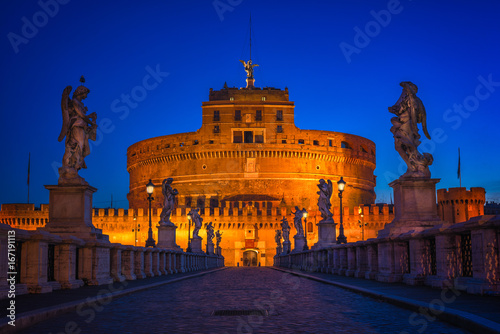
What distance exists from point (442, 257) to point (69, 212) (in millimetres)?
6882

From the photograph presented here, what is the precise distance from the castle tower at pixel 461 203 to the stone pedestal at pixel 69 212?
6976 cm

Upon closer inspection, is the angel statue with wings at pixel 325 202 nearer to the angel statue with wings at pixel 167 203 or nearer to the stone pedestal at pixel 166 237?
the angel statue with wings at pixel 167 203

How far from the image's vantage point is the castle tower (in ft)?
250

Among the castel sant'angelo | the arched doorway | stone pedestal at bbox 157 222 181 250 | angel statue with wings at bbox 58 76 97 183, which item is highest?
the castel sant'angelo

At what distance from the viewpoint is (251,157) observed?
8500 cm

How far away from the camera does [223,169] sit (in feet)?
279

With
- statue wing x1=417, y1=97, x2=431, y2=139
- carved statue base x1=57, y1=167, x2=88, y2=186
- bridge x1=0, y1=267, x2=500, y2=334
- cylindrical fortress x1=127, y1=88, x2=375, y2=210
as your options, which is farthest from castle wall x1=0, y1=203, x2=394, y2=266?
bridge x1=0, y1=267, x2=500, y2=334

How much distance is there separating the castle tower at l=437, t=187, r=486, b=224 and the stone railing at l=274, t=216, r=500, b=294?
6587cm

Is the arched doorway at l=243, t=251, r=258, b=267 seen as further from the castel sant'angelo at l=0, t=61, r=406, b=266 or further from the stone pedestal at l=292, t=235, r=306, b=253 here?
the stone pedestal at l=292, t=235, r=306, b=253

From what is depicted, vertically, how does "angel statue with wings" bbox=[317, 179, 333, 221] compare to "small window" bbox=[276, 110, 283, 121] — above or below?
below

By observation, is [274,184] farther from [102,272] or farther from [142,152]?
[102,272]

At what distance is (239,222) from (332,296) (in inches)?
2569

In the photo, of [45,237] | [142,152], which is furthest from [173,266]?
[142,152]

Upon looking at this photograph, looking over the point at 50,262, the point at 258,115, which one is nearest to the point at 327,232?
the point at 50,262
